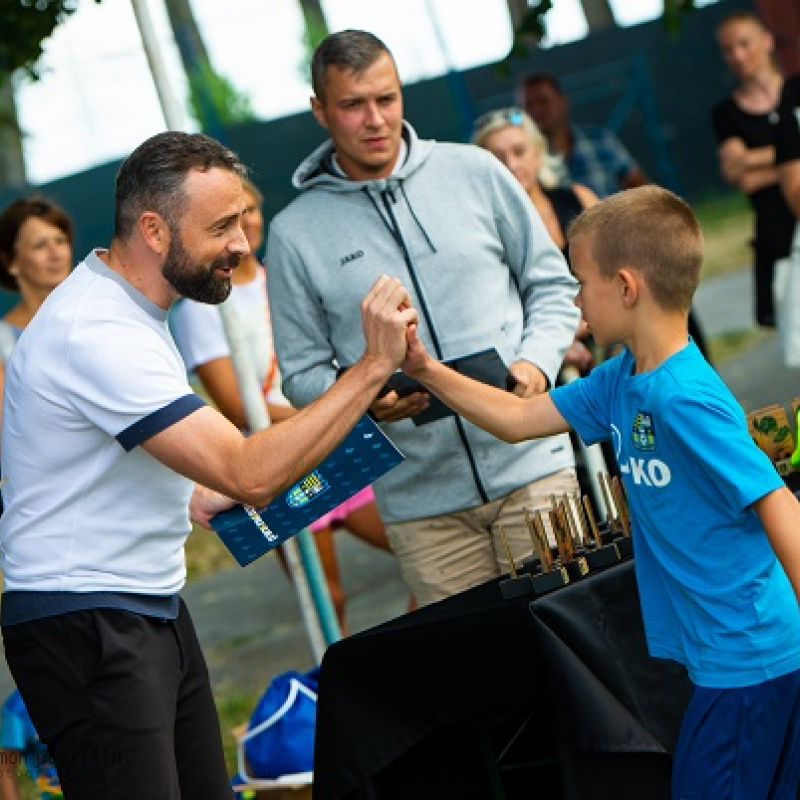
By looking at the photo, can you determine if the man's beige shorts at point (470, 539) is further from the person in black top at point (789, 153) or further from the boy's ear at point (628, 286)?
the person in black top at point (789, 153)

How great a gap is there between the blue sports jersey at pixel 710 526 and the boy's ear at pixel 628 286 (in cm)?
15

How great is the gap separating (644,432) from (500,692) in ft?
2.74

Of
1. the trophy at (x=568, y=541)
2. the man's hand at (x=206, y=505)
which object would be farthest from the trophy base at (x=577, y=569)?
the man's hand at (x=206, y=505)

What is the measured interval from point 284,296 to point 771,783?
2045 millimetres

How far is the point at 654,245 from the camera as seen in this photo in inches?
129

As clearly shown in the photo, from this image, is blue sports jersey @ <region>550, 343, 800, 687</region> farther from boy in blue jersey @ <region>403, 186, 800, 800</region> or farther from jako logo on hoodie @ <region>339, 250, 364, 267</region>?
jako logo on hoodie @ <region>339, 250, 364, 267</region>

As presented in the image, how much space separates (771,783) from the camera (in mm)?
3107

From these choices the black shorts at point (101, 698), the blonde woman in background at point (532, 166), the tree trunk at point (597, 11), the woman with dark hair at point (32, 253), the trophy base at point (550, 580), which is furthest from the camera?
the tree trunk at point (597, 11)

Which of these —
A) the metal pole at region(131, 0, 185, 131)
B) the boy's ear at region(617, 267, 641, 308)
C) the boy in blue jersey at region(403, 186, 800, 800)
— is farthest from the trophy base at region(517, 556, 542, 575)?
the metal pole at region(131, 0, 185, 131)

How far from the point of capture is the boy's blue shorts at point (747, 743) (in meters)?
3.09

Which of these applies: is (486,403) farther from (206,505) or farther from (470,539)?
(470,539)

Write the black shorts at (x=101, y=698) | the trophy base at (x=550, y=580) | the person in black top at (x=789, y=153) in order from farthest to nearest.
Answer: the person in black top at (x=789, y=153)
the trophy base at (x=550, y=580)
the black shorts at (x=101, y=698)

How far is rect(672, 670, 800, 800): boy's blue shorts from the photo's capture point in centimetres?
309

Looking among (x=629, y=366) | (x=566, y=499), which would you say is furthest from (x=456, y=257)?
(x=629, y=366)
